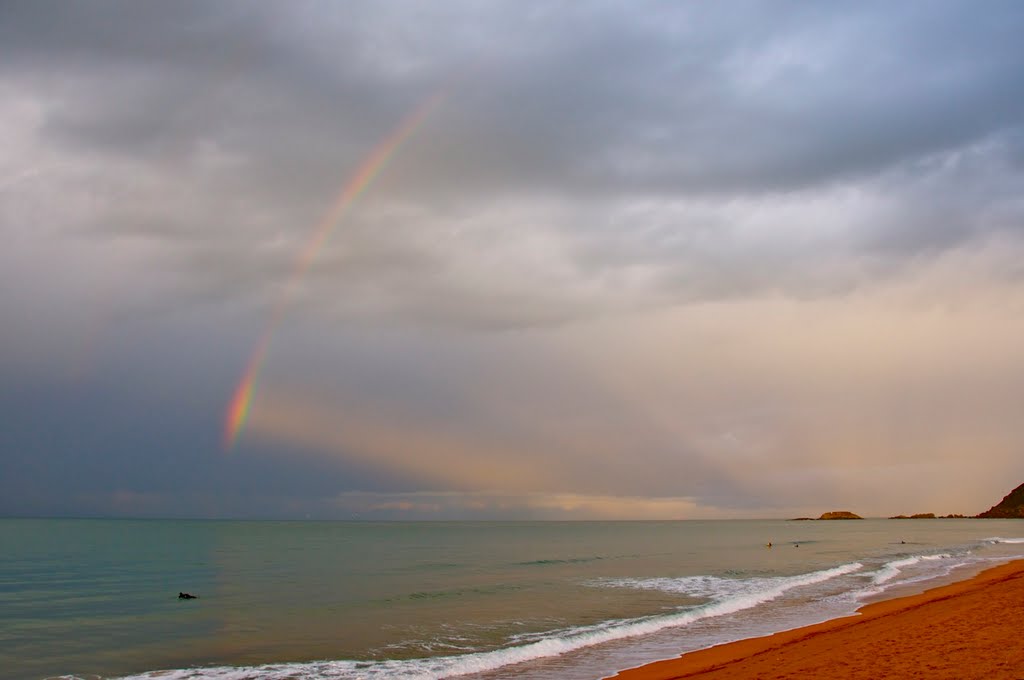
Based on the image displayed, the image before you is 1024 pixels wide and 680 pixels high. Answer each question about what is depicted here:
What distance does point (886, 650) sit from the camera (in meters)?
18.5

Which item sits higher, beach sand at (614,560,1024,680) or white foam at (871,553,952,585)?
beach sand at (614,560,1024,680)

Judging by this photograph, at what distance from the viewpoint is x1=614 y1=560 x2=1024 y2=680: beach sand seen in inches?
628

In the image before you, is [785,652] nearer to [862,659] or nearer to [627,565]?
[862,659]

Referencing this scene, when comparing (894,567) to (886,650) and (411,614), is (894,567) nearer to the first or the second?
(411,614)

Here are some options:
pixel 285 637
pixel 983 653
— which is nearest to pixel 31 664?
pixel 285 637

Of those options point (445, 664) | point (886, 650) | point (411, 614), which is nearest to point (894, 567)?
point (411, 614)

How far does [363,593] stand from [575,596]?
39.5 ft

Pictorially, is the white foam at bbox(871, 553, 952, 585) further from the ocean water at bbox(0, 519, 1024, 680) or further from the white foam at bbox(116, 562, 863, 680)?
the white foam at bbox(116, 562, 863, 680)

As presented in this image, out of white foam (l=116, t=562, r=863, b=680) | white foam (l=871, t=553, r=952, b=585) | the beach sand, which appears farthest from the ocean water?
the beach sand

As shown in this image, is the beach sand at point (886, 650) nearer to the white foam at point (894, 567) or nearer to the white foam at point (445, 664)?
the white foam at point (445, 664)

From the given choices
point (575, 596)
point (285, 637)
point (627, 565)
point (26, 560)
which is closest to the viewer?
point (285, 637)

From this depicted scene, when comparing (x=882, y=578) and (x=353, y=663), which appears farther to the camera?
(x=882, y=578)

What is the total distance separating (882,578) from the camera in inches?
1690

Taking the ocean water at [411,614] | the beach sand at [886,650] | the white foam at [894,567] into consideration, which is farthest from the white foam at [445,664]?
the white foam at [894,567]
